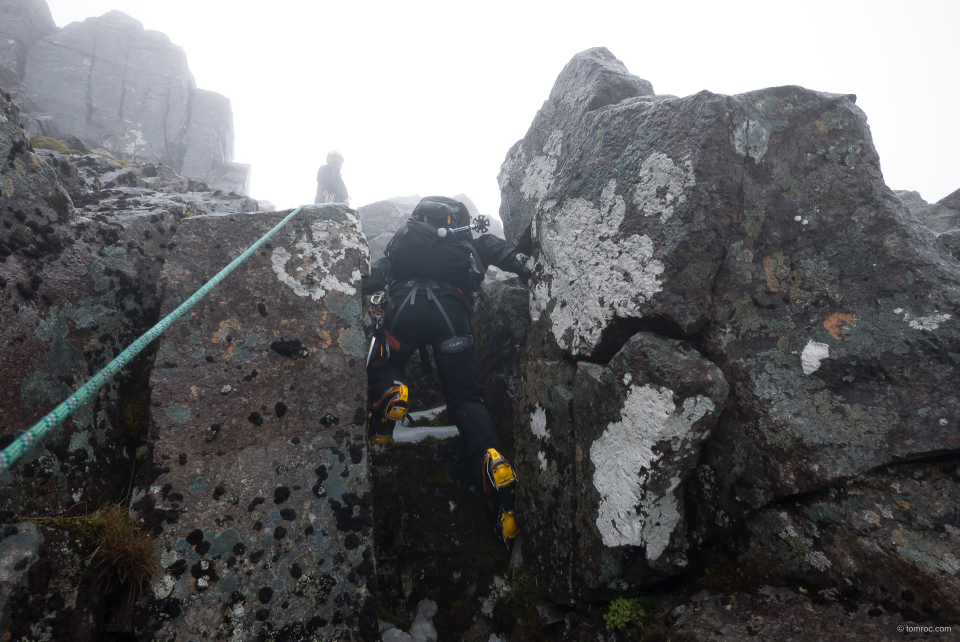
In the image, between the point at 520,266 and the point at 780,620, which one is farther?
the point at 520,266

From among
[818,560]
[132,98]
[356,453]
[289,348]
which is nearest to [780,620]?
[818,560]

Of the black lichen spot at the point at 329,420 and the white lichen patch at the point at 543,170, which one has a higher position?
the white lichen patch at the point at 543,170

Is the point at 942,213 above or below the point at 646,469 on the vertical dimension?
above

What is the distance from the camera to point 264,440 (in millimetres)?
3797

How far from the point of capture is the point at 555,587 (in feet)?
12.6

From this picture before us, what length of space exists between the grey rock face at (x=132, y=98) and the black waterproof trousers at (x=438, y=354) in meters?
30.0

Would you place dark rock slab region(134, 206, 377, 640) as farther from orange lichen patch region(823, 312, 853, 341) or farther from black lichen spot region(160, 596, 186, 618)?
orange lichen patch region(823, 312, 853, 341)

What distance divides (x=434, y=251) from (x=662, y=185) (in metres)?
2.95

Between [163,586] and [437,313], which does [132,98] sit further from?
[163,586]

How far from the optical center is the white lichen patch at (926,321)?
291cm

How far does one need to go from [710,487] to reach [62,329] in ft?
19.5

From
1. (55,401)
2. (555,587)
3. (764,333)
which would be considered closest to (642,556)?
(555,587)

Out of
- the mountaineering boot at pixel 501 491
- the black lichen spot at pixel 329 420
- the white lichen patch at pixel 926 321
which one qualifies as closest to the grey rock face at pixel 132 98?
the black lichen spot at pixel 329 420

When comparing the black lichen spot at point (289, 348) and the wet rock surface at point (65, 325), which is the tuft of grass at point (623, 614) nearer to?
the black lichen spot at point (289, 348)
